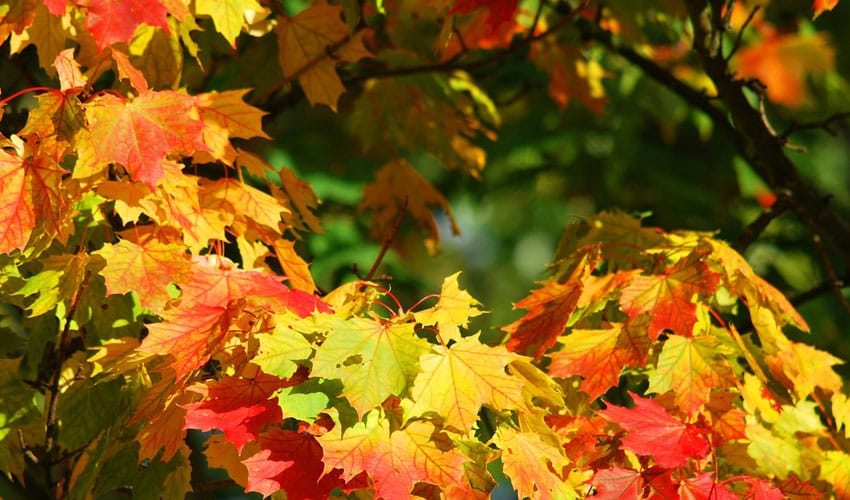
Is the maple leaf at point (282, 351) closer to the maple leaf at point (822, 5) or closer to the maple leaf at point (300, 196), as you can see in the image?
the maple leaf at point (300, 196)

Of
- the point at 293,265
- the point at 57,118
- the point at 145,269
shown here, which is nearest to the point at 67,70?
the point at 57,118

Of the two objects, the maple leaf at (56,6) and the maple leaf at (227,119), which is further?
the maple leaf at (227,119)

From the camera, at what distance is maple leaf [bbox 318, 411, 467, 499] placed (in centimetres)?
151

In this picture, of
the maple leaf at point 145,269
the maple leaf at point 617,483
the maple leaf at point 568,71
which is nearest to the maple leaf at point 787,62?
the maple leaf at point 568,71

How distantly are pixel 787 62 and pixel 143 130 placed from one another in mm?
4721

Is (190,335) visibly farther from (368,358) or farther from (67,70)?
(67,70)

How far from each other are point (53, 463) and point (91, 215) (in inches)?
21.4

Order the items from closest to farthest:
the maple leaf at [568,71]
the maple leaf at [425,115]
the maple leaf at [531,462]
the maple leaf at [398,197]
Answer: the maple leaf at [531,462] < the maple leaf at [425,115] < the maple leaf at [398,197] < the maple leaf at [568,71]

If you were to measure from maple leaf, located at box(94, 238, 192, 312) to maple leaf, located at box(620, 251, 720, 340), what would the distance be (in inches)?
33.7

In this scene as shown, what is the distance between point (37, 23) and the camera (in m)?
1.96

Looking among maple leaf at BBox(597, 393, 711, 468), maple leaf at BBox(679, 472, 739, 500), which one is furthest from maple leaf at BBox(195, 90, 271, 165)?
maple leaf at BBox(679, 472, 739, 500)

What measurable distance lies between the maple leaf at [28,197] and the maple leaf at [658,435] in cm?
105

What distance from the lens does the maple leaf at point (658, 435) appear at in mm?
1730

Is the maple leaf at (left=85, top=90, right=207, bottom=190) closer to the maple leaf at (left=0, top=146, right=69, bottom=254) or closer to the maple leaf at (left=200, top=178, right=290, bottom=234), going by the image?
the maple leaf at (left=0, top=146, right=69, bottom=254)
